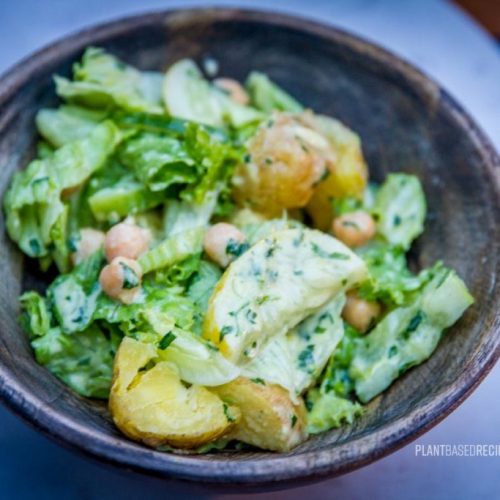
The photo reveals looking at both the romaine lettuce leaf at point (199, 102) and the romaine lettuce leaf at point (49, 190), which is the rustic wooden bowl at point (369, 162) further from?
the romaine lettuce leaf at point (199, 102)

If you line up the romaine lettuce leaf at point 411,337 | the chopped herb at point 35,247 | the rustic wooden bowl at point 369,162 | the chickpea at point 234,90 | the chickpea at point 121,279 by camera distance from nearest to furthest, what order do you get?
the rustic wooden bowl at point 369,162
the chickpea at point 121,279
the romaine lettuce leaf at point 411,337
the chopped herb at point 35,247
the chickpea at point 234,90

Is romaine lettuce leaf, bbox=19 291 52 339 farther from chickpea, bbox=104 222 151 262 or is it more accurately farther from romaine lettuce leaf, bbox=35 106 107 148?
romaine lettuce leaf, bbox=35 106 107 148

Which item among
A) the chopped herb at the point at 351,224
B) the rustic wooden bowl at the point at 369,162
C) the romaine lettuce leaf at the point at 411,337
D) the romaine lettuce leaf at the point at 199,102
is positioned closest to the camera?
the rustic wooden bowl at the point at 369,162

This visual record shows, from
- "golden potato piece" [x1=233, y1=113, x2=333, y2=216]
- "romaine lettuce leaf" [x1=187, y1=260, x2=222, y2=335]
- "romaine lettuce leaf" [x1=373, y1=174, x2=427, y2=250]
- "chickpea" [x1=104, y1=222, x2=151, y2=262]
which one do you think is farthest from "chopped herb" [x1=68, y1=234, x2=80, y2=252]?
"romaine lettuce leaf" [x1=373, y1=174, x2=427, y2=250]

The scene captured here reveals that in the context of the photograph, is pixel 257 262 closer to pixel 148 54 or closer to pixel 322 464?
pixel 322 464

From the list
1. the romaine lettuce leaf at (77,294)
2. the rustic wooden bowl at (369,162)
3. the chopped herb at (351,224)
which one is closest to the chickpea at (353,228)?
the chopped herb at (351,224)
